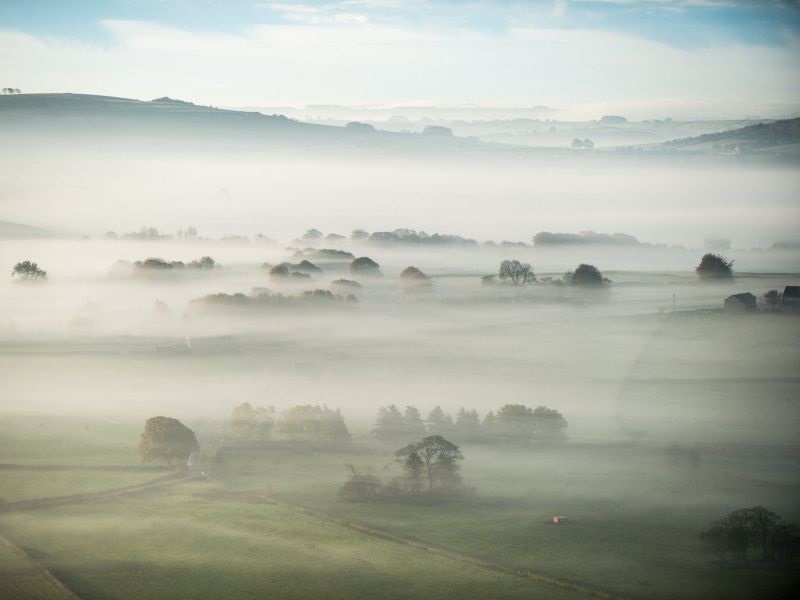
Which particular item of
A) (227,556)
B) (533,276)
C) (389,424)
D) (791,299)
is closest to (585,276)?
(533,276)

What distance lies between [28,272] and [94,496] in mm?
37461

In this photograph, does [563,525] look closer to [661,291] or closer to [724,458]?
[724,458]

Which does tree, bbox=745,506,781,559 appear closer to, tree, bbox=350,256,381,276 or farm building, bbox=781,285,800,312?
farm building, bbox=781,285,800,312

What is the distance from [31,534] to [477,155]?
8599 cm

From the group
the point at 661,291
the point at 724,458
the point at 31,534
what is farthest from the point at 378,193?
Answer: the point at 31,534

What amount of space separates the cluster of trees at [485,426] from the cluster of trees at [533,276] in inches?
906

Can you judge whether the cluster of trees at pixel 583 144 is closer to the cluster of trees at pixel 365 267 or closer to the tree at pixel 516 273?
the tree at pixel 516 273

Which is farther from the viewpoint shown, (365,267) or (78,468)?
(365,267)

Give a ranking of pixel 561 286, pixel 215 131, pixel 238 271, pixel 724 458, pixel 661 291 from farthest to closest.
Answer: pixel 215 131 < pixel 238 271 < pixel 561 286 < pixel 661 291 < pixel 724 458

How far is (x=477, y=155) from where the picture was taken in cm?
10869

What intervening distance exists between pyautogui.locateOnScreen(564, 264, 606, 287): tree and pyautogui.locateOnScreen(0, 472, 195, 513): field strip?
39.2m

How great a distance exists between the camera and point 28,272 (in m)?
67.4

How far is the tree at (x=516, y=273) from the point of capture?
69.5 metres

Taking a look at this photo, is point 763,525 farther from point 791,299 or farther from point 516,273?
point 516,273
